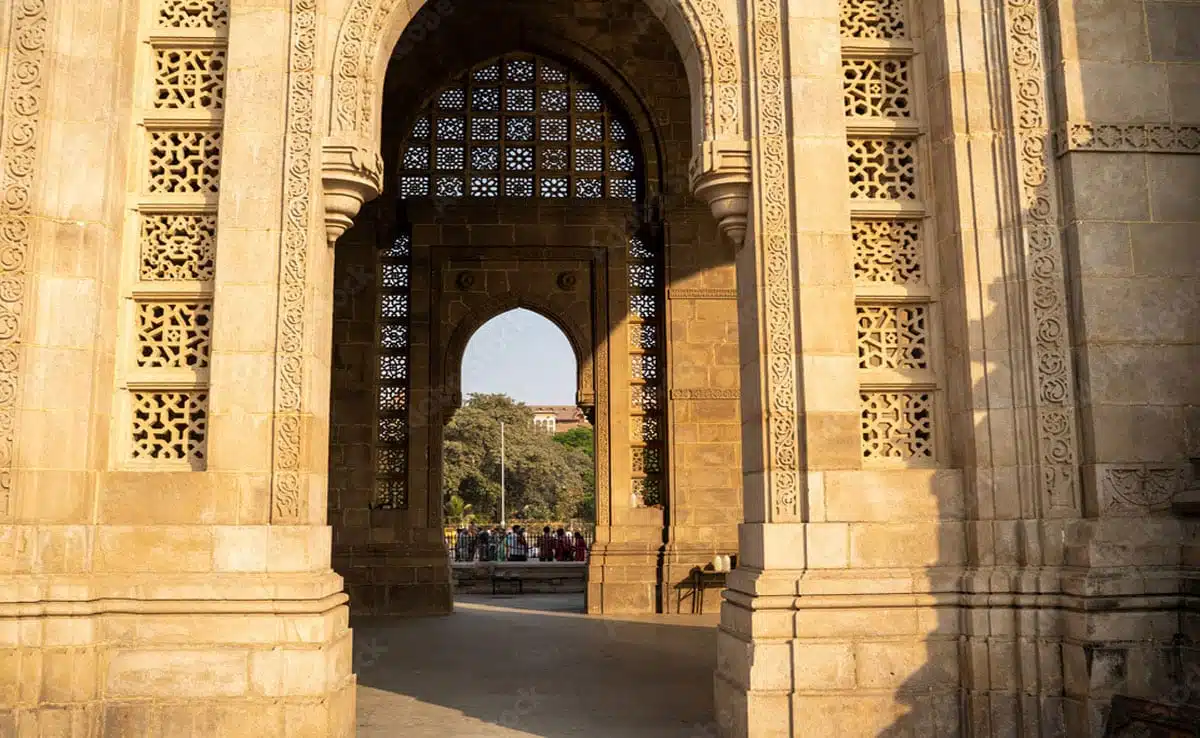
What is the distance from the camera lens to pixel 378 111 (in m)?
7.45

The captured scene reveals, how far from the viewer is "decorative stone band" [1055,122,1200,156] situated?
7.01 meters

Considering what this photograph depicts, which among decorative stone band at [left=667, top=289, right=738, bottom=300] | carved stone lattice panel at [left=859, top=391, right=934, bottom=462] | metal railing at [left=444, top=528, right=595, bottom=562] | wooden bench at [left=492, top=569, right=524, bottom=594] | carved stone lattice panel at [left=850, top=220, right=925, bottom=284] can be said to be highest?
decorative stone band at [left=667, top=289, right=738, bottom=300]

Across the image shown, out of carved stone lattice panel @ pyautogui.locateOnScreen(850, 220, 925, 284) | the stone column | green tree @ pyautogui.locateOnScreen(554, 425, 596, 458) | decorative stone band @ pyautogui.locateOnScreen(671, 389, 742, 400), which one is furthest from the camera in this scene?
green tree @ pyautogui.locateOnScreen(554, 425, 596, 458)

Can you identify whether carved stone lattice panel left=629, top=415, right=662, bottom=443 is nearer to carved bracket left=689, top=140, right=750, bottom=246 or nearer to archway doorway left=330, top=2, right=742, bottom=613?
archway doorway left=330, top=2, right=742, bottom=613

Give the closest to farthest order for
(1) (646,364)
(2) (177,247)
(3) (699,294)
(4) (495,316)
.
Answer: (2) (177,247), (3) (699,294), (1) (646,364), (4) (495,316)

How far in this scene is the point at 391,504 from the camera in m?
14.6

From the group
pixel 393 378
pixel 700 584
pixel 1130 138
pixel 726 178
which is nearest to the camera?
pixel 1130 138

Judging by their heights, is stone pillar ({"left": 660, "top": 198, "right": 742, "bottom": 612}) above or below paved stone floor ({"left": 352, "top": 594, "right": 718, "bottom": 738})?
above

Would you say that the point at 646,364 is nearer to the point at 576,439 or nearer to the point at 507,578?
the point at 507,578

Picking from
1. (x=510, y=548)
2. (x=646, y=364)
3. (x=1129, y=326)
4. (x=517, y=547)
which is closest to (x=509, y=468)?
(x=510, y=548)

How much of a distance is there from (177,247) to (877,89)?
542 cm

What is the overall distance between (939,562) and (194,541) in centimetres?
510

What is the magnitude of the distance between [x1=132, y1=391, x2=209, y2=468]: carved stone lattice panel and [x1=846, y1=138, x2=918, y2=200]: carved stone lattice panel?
200 inches

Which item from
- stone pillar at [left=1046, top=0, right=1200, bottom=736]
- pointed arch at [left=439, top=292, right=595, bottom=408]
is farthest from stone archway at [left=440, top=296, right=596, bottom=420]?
stone pillar at [left=1046, top=0, right=1200, bottom=736]
